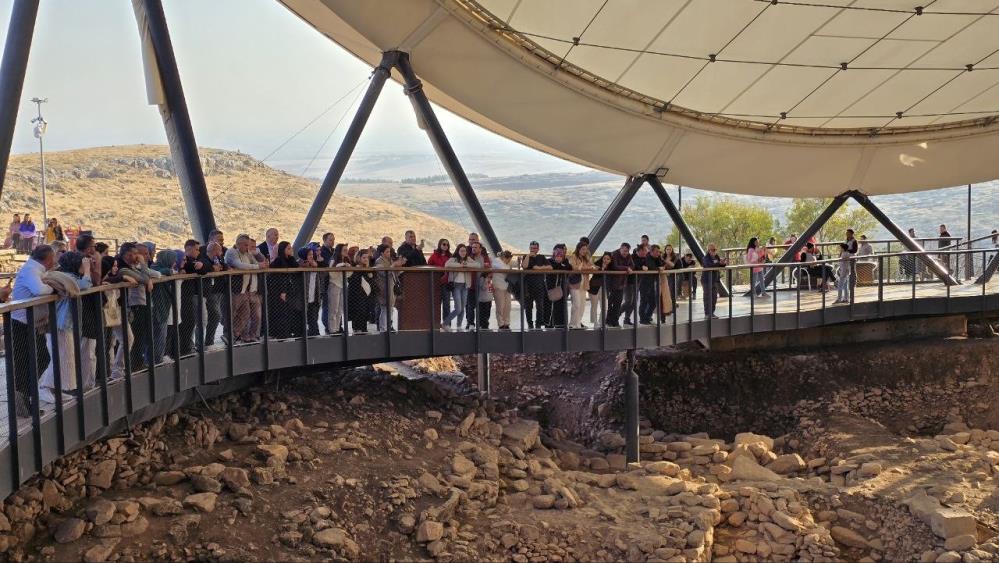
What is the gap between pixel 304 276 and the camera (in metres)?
13.0

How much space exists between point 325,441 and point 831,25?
1435cm

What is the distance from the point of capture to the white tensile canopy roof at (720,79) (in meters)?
19.6

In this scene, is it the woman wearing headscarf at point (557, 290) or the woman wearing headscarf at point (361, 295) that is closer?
the woman wearing headscarf at point (361, 295)

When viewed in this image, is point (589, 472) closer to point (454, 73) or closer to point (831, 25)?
point (454, 73)

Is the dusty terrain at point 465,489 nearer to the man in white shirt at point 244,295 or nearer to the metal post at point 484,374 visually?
the metal post at point 484,374

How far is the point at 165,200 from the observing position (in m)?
69.8

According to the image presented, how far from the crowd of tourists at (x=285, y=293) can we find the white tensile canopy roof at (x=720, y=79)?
5.02 metres

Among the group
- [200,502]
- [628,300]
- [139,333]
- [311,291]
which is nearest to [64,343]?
[139,333]

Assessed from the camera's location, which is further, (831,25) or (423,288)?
(831,25)

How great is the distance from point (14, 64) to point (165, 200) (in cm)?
6091

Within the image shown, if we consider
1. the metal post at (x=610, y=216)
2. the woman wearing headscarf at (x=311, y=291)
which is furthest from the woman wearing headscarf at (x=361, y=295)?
the metal post at (x=610, y=216)

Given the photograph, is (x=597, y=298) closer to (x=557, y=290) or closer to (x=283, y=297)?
(x=557, y=290)

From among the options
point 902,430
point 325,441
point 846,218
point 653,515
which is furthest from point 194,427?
point 846,218

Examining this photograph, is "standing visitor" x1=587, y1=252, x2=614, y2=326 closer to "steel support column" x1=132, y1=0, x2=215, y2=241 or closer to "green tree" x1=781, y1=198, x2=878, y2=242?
"steel support column" x1=132, y1=0, x2=215, y2=241
